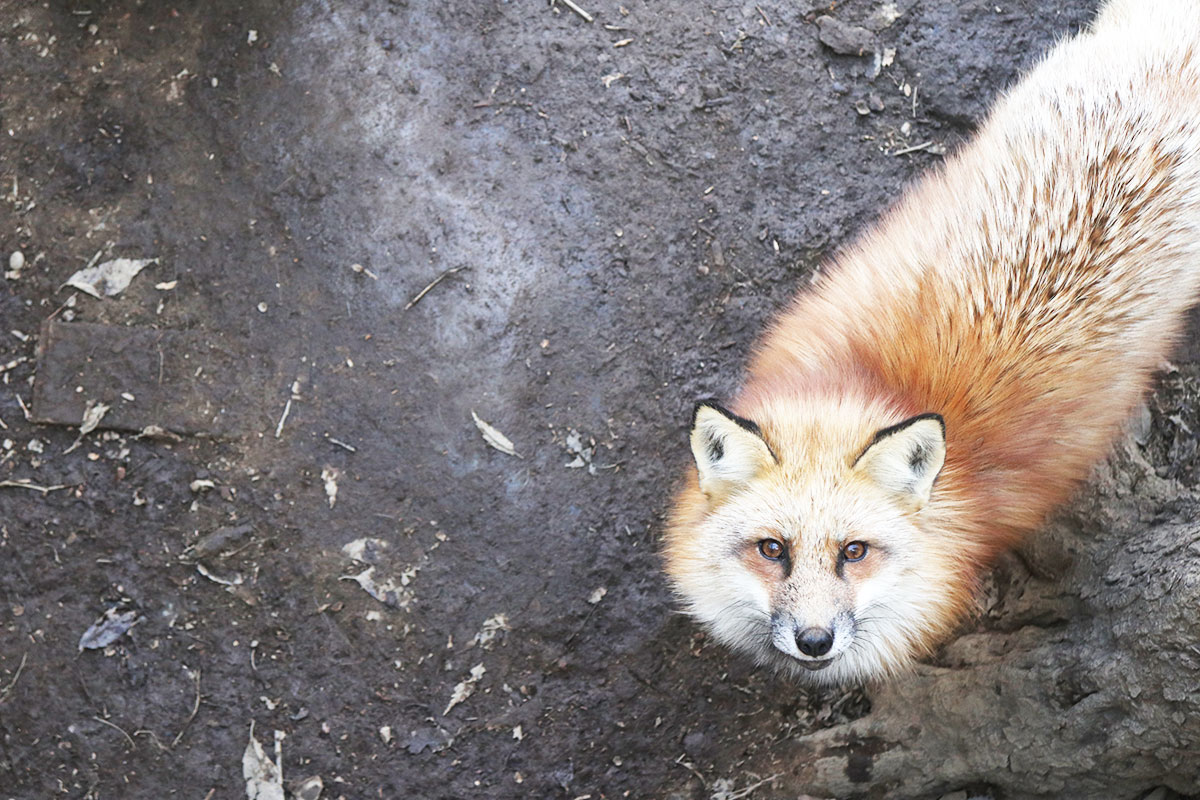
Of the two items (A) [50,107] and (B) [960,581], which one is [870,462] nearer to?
(B) [960,581]

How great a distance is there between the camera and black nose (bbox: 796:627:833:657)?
8.55 ft

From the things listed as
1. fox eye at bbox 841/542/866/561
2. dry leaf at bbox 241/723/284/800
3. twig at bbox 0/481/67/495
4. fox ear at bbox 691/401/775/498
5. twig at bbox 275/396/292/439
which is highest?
fox ear at bbox 691/401/775/498

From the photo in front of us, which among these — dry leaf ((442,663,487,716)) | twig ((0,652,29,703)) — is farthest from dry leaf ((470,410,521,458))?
twig ((0,652,29,703))

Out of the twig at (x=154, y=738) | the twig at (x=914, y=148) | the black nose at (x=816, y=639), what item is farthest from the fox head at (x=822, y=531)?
the twig at (x=154, y=738)

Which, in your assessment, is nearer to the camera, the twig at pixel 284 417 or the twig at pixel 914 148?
the twig at pixel 284 417

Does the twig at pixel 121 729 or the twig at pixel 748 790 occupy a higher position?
the twig at pixel 748 790

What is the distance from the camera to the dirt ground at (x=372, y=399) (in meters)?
3.64

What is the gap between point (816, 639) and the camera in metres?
2.61

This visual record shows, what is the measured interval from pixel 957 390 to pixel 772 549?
0.78 metres

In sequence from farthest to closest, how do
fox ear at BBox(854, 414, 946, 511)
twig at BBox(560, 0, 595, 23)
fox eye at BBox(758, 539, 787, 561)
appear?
twig at BBox(560, 0, 595, 23), fox eye at BBox(758, 539, 787, 561), fox ear at BBox(854, 414, 946, 511)

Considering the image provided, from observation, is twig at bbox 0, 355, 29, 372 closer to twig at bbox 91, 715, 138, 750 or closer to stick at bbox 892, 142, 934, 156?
twig at bbox 91, 715, 138, 750

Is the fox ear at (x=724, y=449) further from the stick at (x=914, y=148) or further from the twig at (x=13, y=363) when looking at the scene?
the twig at (x=13, y=363)

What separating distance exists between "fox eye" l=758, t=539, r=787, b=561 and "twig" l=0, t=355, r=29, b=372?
2896mm

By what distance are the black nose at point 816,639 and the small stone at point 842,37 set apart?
262 cm
